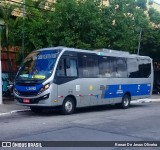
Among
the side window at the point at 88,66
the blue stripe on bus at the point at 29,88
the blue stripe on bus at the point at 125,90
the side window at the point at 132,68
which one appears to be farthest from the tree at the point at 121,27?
the blue stripe on bus at the point at 29,88

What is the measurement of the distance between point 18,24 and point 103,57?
654 cm

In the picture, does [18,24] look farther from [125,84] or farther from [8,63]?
[125,84]

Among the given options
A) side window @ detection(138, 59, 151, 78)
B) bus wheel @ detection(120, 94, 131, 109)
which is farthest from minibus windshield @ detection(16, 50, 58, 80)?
side window @ detection(138, 59, 151, 78)

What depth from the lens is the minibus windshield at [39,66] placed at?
1500 cm

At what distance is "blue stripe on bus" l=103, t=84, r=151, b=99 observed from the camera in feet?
60.2

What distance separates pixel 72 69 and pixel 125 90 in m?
4.80

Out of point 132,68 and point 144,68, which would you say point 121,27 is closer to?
point 144,68

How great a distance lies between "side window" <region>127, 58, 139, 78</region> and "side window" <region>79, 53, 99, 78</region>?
3212 millimetres

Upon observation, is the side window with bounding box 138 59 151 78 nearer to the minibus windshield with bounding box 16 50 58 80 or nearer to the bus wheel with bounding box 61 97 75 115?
the bus wheel with bounding box 61 97 75 115

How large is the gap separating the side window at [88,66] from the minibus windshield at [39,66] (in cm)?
170

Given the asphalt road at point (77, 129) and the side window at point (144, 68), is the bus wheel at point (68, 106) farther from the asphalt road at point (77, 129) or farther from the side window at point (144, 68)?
the side window at point (144, 68)

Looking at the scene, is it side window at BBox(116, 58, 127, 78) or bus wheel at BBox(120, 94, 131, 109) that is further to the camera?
bus wheel at BBox(120, 94, 131, 109)

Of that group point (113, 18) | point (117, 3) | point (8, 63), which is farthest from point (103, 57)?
point (8, 63)

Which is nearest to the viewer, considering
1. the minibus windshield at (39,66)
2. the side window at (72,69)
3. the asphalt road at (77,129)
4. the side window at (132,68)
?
the asphalt road at (77,129)
